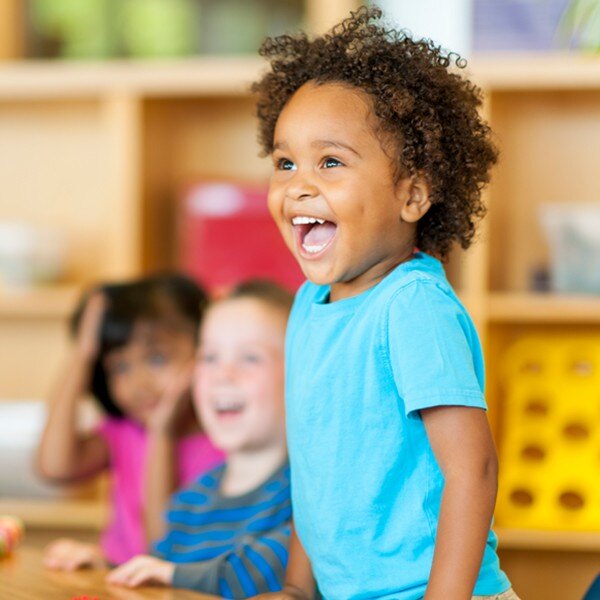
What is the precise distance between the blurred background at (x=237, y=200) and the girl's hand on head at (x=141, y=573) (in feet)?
3.81

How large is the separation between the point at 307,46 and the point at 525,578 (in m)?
1.54

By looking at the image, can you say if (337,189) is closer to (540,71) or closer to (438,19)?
(540,71)

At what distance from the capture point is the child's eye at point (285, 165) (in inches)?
40.6

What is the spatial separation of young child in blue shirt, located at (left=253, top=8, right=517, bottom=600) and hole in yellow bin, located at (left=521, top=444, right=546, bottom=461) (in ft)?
4.20

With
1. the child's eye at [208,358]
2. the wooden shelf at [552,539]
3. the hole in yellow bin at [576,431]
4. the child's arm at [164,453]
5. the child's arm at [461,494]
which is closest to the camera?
the child's arm at [461,494]

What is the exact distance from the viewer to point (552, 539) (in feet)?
7.17

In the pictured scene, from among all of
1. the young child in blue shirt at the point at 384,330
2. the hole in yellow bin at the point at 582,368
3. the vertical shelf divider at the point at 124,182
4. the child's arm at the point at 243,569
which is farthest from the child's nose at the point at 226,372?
the hole in yellow bin at the point at 582,368

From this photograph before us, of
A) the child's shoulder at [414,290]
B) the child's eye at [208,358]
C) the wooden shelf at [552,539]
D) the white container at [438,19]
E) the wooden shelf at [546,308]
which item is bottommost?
the wooden shelf at [552,539]

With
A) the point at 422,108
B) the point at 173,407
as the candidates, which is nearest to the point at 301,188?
the point at 422,108

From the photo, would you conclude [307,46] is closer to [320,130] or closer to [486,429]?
[320,130]

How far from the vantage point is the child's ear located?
1.02 m

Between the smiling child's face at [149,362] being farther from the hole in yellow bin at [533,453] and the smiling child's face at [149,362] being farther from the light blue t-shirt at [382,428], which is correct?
the light blue t-shirt at [382,428]

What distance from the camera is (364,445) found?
3.21 ft

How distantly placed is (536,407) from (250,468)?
97cm
